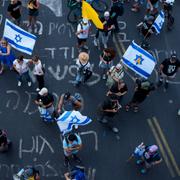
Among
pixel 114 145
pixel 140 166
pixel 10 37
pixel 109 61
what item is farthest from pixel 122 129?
pixel 10 37

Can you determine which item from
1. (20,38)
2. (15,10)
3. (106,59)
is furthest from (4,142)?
(15,10)

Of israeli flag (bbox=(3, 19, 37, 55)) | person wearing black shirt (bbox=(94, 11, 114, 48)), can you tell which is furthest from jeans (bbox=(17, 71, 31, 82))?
person wearing black shirt (bbox=(94, 11, 114, 48))

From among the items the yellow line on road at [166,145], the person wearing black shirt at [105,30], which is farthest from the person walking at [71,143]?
the person wearing black shirt at [105,30]

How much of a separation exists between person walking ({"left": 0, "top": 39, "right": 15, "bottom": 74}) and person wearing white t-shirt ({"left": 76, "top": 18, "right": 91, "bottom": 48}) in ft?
8.97

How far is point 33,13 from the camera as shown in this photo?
586 inches

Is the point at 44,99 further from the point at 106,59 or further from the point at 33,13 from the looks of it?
the point at 33,13

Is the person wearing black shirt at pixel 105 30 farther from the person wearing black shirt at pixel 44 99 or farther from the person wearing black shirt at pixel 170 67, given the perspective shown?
the person wearing black shirt at pixel 44 99

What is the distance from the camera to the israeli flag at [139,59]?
38.5 feet

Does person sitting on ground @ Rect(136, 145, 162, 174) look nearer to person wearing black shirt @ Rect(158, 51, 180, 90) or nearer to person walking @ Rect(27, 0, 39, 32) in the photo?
person wearing black shirt @ Rect(158, 51, 180, 90)

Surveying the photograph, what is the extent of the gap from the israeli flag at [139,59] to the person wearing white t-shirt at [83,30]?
256 cm

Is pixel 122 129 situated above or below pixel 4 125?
below

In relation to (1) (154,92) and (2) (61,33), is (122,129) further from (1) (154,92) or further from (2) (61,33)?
(2) (61,33)

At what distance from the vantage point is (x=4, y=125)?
12727 millimetres

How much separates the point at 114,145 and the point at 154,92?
9.61ft
